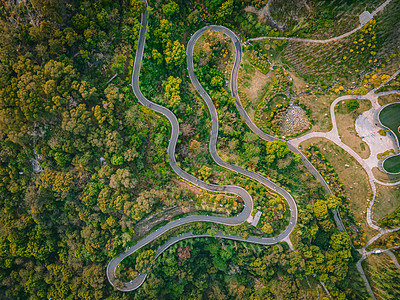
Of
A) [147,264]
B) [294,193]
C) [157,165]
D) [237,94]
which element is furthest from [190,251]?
[237,94]

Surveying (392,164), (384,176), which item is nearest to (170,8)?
(392,164)

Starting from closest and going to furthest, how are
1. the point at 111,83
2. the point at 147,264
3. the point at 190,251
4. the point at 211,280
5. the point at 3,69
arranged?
the point at 3,69
the point at 111,83
the point at 147,264
the point at 190,251
the point at 211,280

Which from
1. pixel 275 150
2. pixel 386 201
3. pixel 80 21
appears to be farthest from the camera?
pixel 275 150

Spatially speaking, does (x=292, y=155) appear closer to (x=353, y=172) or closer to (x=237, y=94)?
(x=353, y=172)

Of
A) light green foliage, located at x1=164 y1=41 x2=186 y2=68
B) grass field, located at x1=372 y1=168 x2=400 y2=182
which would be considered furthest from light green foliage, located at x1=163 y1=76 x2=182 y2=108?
grass field, located at x1=372 y1=168 x2=400 y2=182

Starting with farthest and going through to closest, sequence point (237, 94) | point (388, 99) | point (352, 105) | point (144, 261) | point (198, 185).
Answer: point (237, 94) → point (388, 99) → point (352, 105) → point (198, 185) → point (144, 261)

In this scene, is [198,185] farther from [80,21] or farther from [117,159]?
[80,21]

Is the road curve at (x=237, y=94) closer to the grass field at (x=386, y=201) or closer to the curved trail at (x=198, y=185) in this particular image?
the curved trail at (x=198, y=185)
